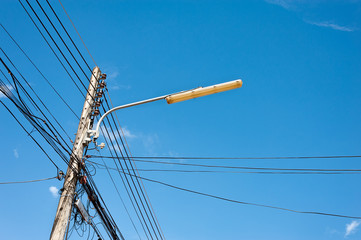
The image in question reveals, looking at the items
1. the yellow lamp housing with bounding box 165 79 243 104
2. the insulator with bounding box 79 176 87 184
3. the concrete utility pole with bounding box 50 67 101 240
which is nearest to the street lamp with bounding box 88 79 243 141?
the yellow lamp housing with bounding box 165 79 243 104

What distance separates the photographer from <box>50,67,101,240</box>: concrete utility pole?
19.7 feet

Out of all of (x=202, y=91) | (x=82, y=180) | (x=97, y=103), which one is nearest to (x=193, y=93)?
(x=202, y=91)

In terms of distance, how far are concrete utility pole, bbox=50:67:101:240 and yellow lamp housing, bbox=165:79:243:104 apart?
2.16m

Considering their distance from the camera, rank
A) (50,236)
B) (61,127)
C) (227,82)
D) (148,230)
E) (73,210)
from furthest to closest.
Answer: (148,230), (61,127), (73,210), (227,82), (50,236)

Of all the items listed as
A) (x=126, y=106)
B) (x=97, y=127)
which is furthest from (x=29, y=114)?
(x=126, y=106)

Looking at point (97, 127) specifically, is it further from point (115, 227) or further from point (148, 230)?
point (148, 230)

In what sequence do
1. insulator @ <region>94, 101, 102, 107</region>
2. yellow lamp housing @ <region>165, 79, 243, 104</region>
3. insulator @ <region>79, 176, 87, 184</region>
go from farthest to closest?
insulator @ <region>94, 101, 102, 107</region>
insulator @ <region>79, 176, 87, 184</region>
yellow lamp housing @ <region>165, 79, 243, 104</region>

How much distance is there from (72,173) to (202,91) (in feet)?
11.0

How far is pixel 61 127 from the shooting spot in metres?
7.36

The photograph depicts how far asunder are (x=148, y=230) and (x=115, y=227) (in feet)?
7.80

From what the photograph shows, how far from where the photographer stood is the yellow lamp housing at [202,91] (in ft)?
20.9

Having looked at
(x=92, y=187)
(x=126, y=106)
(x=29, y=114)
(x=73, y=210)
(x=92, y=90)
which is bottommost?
(x=73, y=210)

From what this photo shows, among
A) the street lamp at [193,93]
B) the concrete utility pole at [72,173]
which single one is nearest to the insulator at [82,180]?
the concrete utility pole at [72,173]

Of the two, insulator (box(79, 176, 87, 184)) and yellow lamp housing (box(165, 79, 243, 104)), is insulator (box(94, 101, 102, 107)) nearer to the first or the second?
insulator (box(79, 176, 87, 184))
